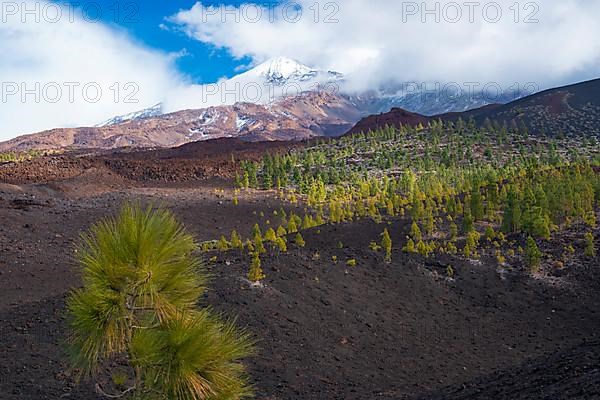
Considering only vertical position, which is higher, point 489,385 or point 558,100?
point 558,100

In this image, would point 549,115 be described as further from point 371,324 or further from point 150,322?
point 150,322

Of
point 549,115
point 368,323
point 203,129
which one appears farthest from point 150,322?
point 203,129

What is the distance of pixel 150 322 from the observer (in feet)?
8.69

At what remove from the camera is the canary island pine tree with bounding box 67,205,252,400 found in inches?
98.0

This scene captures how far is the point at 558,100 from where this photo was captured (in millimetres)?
62781

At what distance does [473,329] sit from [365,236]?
20.0 ft

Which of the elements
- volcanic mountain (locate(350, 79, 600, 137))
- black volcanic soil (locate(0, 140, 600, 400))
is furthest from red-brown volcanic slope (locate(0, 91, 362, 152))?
black volcanic soil (locate(0, 140, 600, 400))

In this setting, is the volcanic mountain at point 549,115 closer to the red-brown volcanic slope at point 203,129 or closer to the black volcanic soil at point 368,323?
the red-brown volcanic slope at point 203,129

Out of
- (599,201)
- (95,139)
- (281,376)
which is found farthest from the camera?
(95,139)

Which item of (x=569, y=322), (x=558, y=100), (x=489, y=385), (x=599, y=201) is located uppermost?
(x=558, y=100)

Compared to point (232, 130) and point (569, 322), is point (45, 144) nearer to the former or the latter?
point (232, 130)

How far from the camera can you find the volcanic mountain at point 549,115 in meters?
52.2

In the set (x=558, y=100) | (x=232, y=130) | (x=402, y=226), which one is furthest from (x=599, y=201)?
(x=232, y=130)

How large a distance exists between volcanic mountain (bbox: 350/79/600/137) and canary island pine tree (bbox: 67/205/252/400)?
50862 millimetres
